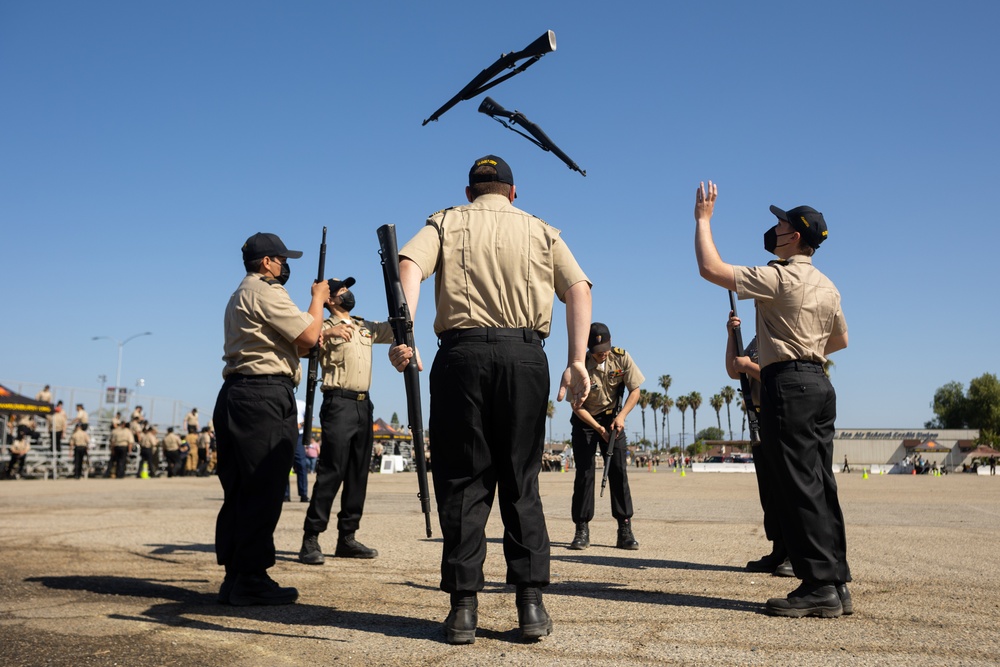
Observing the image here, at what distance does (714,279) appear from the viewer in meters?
4.48

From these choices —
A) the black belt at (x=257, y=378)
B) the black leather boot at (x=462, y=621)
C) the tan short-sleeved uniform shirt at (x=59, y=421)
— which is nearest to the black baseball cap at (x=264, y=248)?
the black belt at (x=257, y=378)

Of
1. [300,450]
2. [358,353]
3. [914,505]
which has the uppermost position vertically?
[358,353]

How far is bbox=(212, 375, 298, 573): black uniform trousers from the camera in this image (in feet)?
15.8

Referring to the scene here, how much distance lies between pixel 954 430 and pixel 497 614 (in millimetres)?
120387

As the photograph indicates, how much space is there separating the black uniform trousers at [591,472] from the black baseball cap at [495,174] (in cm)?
396

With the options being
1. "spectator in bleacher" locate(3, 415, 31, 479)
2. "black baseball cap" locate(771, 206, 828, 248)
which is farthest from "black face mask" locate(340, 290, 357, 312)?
"spectator in bleacher" locate(3, 415, 31, 479)

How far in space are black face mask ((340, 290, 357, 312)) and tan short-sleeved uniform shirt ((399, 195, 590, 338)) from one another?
318 centimetres

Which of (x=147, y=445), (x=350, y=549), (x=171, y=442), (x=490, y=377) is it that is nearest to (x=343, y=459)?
(x=350, y=549)

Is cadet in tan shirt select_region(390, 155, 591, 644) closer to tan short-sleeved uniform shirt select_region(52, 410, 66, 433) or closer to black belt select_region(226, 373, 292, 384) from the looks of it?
black belt select_region(226, 373, 292, 384)

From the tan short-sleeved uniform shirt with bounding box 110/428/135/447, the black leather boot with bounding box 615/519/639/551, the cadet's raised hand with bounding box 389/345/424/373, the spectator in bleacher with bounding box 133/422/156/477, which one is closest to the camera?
the cadet's raised hand with bounding box 389/345/424/373

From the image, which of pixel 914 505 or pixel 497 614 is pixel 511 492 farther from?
pixel 914 505

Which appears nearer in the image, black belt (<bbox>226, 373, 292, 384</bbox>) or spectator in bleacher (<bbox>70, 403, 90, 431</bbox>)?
black belt (<bbox>226, 373, 292, 384</bbox>)

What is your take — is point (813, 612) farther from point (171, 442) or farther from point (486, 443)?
point (171, 442)

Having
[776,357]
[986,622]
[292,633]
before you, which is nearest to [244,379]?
[292,633]
